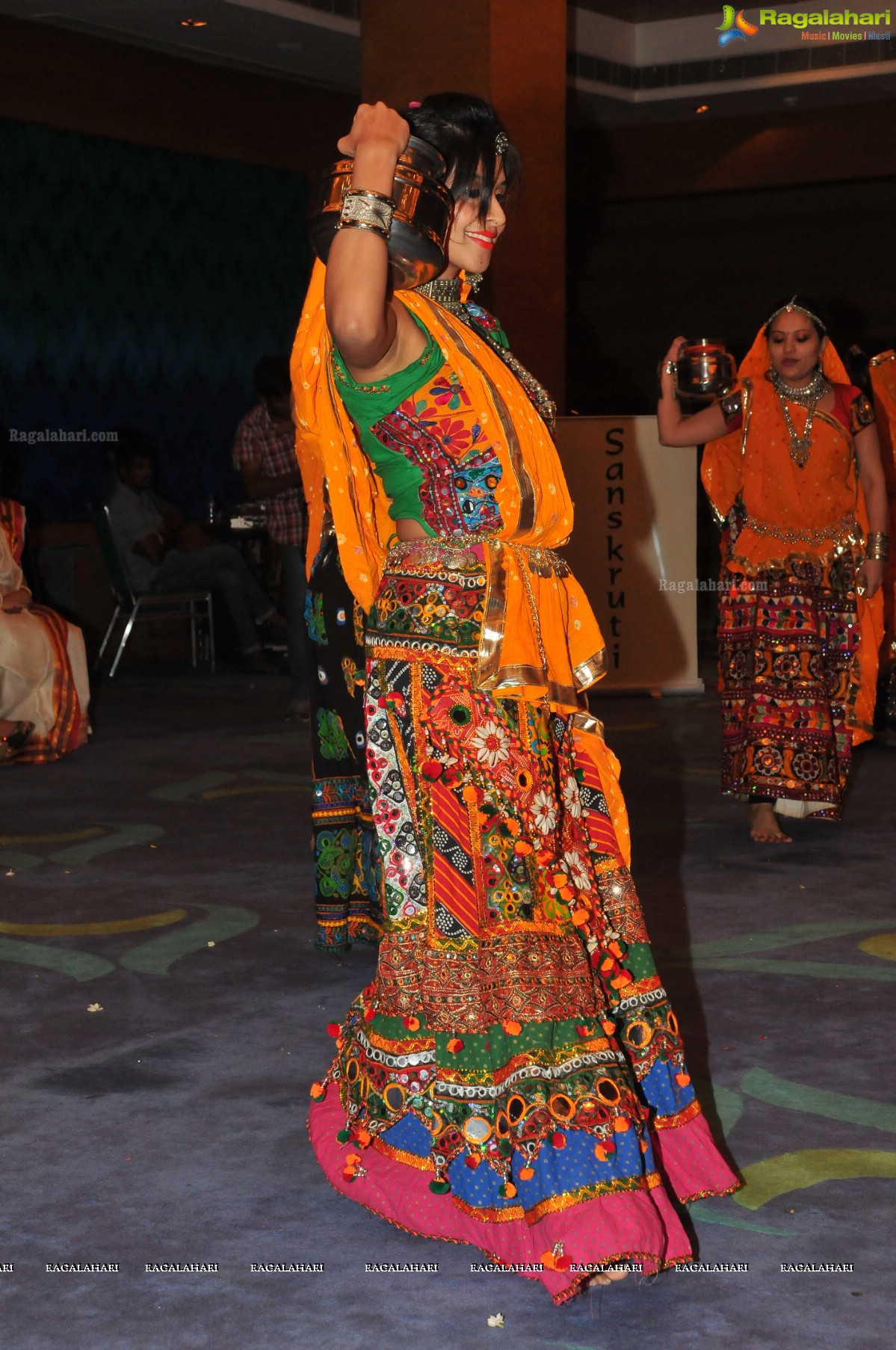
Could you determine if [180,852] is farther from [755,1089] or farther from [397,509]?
[397,509]

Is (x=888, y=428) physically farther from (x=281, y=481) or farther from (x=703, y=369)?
(x=281, y=481)

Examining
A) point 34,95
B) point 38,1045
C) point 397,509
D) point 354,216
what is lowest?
point 38,1045

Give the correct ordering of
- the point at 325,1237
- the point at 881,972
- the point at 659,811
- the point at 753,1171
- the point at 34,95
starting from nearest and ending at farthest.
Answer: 1. the point at 325,1237
2. the point at 753,1171
3. the point at 881,972
4. the point at 659,811
5. the point at 34,95

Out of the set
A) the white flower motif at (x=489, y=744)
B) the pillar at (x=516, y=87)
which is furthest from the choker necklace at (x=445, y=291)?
the pillar at (x=516, y=87)

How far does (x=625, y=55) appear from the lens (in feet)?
34.6

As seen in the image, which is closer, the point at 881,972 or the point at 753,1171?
the point at 753,1171

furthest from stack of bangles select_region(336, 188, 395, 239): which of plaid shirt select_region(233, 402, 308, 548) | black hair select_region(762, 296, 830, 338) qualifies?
plaid shirt select_region(233, 402, 308, 548)

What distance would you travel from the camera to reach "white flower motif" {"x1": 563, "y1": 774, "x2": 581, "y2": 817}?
81.7 inches

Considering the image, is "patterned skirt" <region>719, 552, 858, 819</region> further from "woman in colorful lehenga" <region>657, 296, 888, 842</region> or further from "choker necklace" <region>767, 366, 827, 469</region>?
"choker necklace" <region>767, 366, 827, 469</region>

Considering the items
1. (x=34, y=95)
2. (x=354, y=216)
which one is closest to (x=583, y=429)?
(x=34, y=95)

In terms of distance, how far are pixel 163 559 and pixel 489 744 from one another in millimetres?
6612

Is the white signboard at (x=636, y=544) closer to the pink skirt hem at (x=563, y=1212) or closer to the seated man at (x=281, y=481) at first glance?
the seated man at (x=281, y=481)

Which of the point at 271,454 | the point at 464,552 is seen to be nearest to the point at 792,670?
the point at 464,552

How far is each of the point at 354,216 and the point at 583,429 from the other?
5.39 meters
